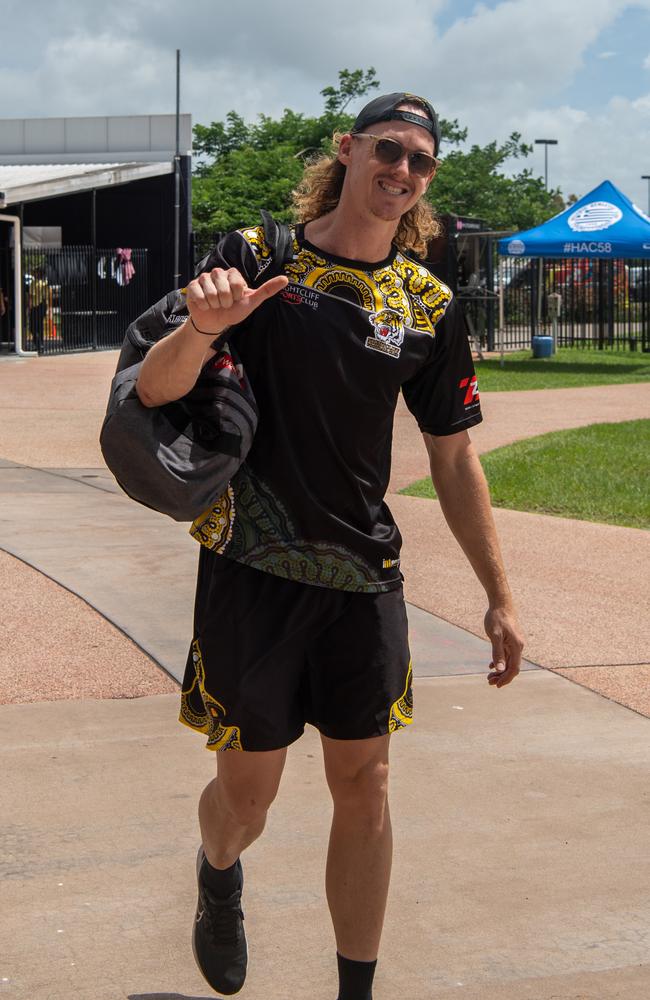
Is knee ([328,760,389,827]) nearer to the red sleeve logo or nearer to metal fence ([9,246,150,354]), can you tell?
the red sleeve logo

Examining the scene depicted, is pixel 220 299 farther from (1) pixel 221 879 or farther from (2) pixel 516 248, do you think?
(2) pixel 516 248

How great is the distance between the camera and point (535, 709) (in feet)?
17.2

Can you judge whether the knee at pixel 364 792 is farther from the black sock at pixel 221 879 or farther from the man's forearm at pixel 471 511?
the man's forearm at pixel 471 511

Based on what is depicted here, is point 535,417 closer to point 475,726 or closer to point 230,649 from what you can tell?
point 475,726

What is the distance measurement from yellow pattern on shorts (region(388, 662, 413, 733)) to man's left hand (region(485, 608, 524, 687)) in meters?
0.29

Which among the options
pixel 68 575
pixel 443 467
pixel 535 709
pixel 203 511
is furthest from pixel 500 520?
pixel 203 511

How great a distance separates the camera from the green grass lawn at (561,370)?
21125 mm

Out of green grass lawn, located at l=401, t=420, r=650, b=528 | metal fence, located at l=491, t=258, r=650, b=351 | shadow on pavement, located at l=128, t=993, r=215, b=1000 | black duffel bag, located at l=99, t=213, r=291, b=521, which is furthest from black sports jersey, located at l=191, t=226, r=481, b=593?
metal fence, located at l=491, t=258, r=650, b=351

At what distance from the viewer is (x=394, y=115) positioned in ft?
9.68

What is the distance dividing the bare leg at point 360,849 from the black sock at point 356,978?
0.02m

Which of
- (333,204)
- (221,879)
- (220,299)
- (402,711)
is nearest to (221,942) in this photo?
(221,879)

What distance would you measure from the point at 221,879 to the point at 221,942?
14 cm

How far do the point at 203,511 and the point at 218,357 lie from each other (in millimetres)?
315

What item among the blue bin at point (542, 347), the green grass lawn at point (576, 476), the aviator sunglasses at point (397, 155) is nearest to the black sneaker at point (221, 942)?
the aviator sunglasses at point (397, 155)
